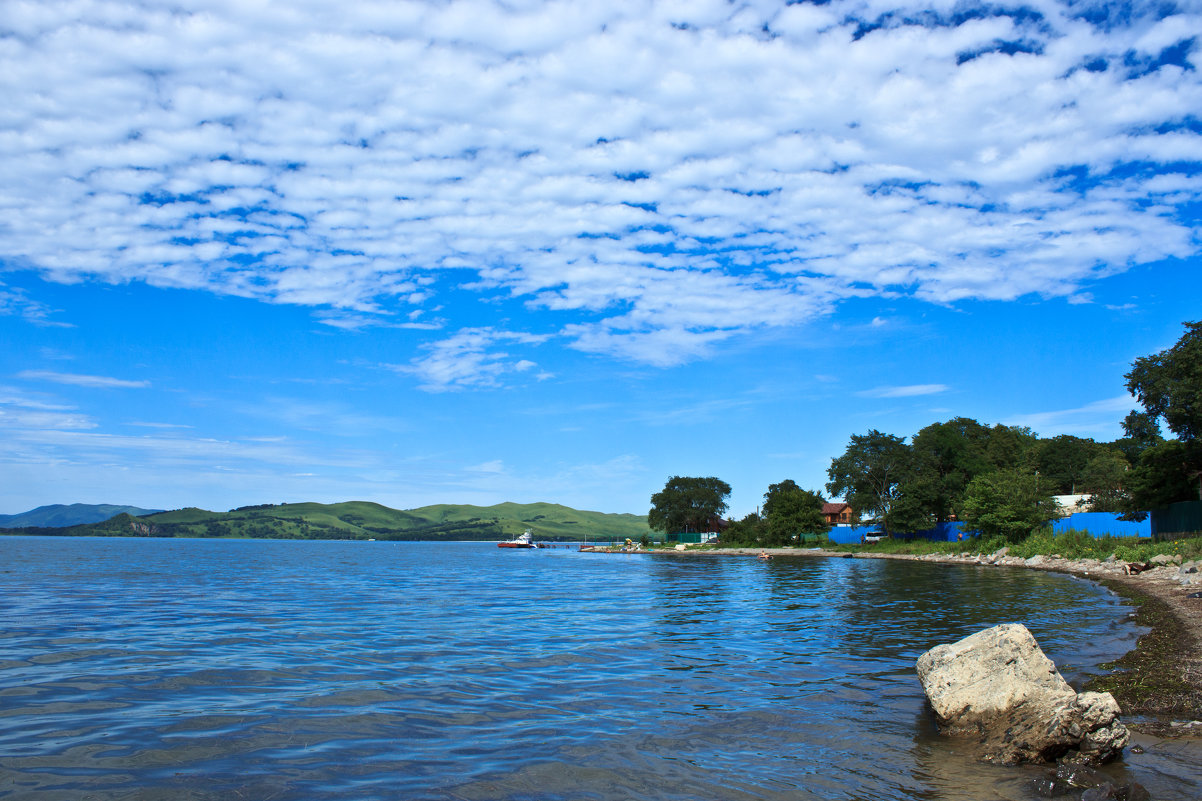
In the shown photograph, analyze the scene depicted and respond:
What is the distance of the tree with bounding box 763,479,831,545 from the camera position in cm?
11075

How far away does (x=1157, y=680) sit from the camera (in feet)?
41.3

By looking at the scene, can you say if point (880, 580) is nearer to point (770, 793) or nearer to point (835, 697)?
point (835, 697)

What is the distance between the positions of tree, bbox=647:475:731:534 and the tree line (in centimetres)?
23

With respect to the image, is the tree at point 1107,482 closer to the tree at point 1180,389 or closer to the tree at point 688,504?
the tree at point 1180,389

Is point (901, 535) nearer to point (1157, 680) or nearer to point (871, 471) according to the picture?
point (871, 471)

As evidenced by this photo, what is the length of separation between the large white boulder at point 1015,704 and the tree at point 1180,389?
3797cm

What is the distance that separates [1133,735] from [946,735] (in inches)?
95.2

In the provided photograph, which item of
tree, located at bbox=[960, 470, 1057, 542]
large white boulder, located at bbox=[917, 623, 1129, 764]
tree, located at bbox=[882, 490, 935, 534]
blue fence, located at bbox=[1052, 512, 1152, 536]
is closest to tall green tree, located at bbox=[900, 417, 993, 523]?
tree, located at bbox=[882, 490, 935, 534]

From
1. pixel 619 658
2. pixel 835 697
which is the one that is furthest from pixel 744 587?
pixel 835 697

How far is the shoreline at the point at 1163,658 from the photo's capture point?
10.7m

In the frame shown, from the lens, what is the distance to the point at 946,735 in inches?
417

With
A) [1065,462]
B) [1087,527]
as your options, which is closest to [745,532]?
[1065,462]

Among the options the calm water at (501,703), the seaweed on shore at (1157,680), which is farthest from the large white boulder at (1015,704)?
the seaweed on shore at (1157,680)

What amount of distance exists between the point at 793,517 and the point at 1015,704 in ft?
346
